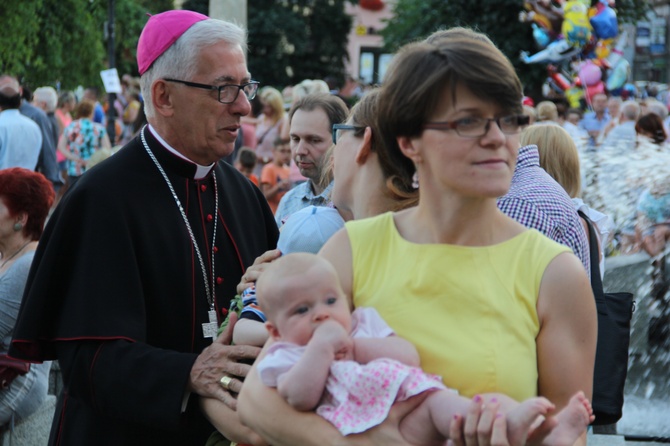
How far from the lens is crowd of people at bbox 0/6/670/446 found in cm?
259

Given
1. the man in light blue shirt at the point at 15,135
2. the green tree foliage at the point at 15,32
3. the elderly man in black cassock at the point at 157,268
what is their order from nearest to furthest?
1. the elderly man in black cassock at the point at 157,268
2. the man in light blue shirt at the point at 15,135
3. the green tree foliage at the point at 15,32

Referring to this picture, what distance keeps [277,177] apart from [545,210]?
22.0 ft

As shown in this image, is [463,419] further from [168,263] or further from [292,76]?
[292,76]

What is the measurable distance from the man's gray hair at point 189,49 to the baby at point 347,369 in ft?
4.57

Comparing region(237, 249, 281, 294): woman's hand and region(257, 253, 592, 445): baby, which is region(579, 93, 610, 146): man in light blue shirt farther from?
region(257, 253, 592, 445): baby

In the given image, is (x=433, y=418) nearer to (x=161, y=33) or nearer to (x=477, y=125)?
(x=477, y=125)

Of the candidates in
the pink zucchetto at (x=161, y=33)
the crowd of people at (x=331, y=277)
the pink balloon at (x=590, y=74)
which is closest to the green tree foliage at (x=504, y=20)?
the pink balloon at (x=590, y=74)

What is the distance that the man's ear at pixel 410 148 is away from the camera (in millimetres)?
2754

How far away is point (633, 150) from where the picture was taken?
944cm

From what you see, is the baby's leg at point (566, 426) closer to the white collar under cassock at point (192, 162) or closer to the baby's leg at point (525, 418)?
the baby's leg at point (525, 418)

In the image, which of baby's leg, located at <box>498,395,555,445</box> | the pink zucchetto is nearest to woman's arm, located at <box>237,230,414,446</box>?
baby's leg, located at <box>498,395,555,445</box>

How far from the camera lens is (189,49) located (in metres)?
3.93

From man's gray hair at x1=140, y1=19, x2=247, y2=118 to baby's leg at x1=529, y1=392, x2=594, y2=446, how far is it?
78.7 inches

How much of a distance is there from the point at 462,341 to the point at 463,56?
0.67 meters
